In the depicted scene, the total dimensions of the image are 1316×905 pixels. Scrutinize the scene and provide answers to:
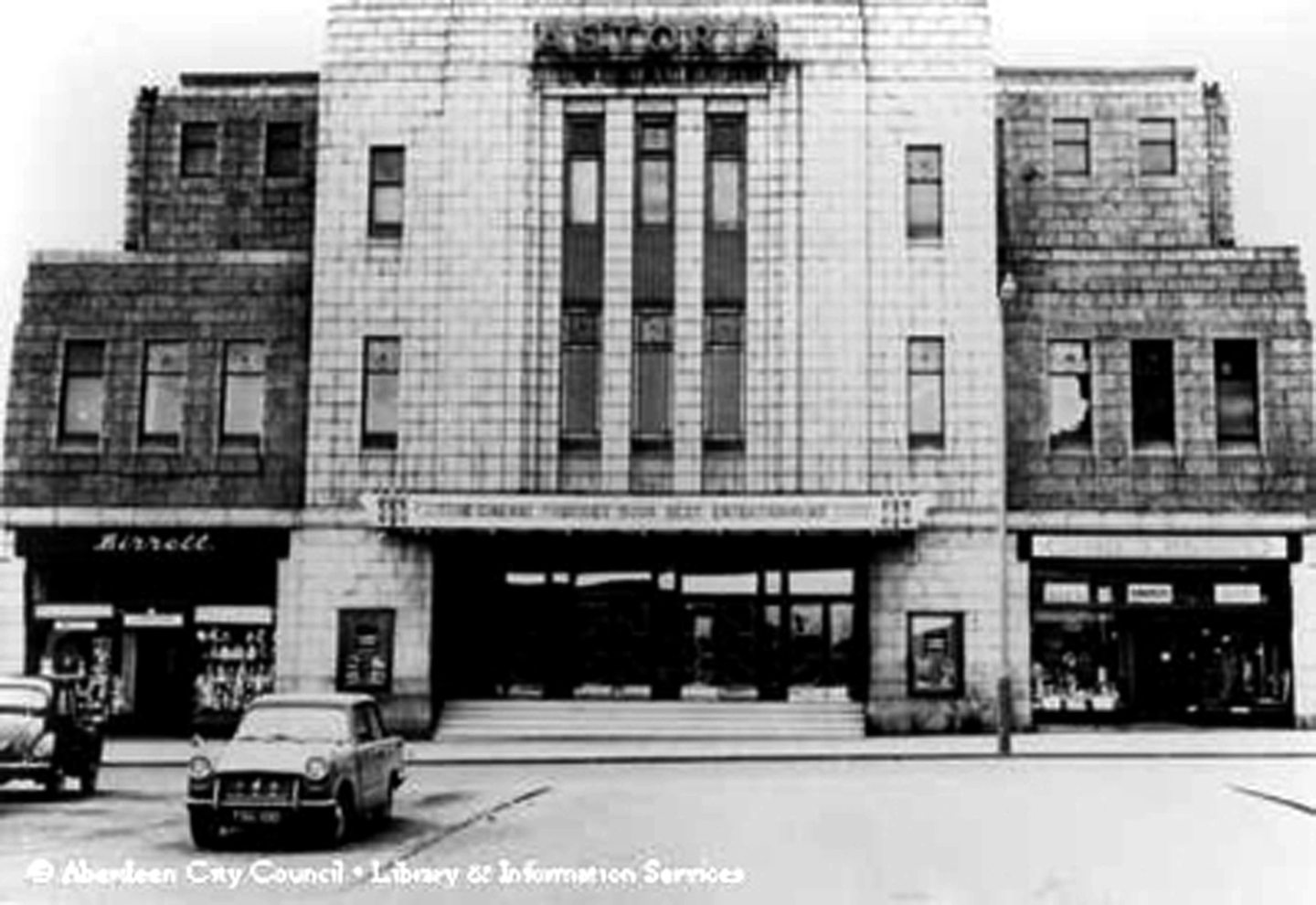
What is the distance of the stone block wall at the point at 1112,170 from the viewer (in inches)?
1631

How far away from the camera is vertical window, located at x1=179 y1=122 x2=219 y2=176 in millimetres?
42562

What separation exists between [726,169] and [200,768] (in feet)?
73.2

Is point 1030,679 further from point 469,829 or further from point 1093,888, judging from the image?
point 1093,888

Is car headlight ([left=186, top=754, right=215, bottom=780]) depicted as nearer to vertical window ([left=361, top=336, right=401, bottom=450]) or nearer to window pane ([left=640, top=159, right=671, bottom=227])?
vertical window ([left=361, top=336, right=401, bottom=450])

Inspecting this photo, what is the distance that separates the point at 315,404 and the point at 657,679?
8727 millimetres

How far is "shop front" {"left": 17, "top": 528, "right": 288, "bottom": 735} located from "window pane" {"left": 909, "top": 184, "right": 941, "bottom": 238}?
1418 cm

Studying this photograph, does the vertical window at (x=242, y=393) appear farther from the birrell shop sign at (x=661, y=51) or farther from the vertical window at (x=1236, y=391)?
the vertical window at (x=1236, y=391)

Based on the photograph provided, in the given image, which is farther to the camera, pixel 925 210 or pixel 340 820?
pixel 925 210

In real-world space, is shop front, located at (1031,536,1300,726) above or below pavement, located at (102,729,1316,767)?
above

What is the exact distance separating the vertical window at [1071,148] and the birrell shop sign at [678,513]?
965 cm

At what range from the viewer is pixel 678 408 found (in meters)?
37.9

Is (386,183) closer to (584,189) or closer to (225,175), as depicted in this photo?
(584,189)

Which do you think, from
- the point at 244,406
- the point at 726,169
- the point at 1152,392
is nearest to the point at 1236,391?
the point at 1152,392

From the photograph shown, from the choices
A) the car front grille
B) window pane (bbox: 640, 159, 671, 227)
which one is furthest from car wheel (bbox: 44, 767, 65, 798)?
window pane (bbox: 640, 159, 671, 227)
